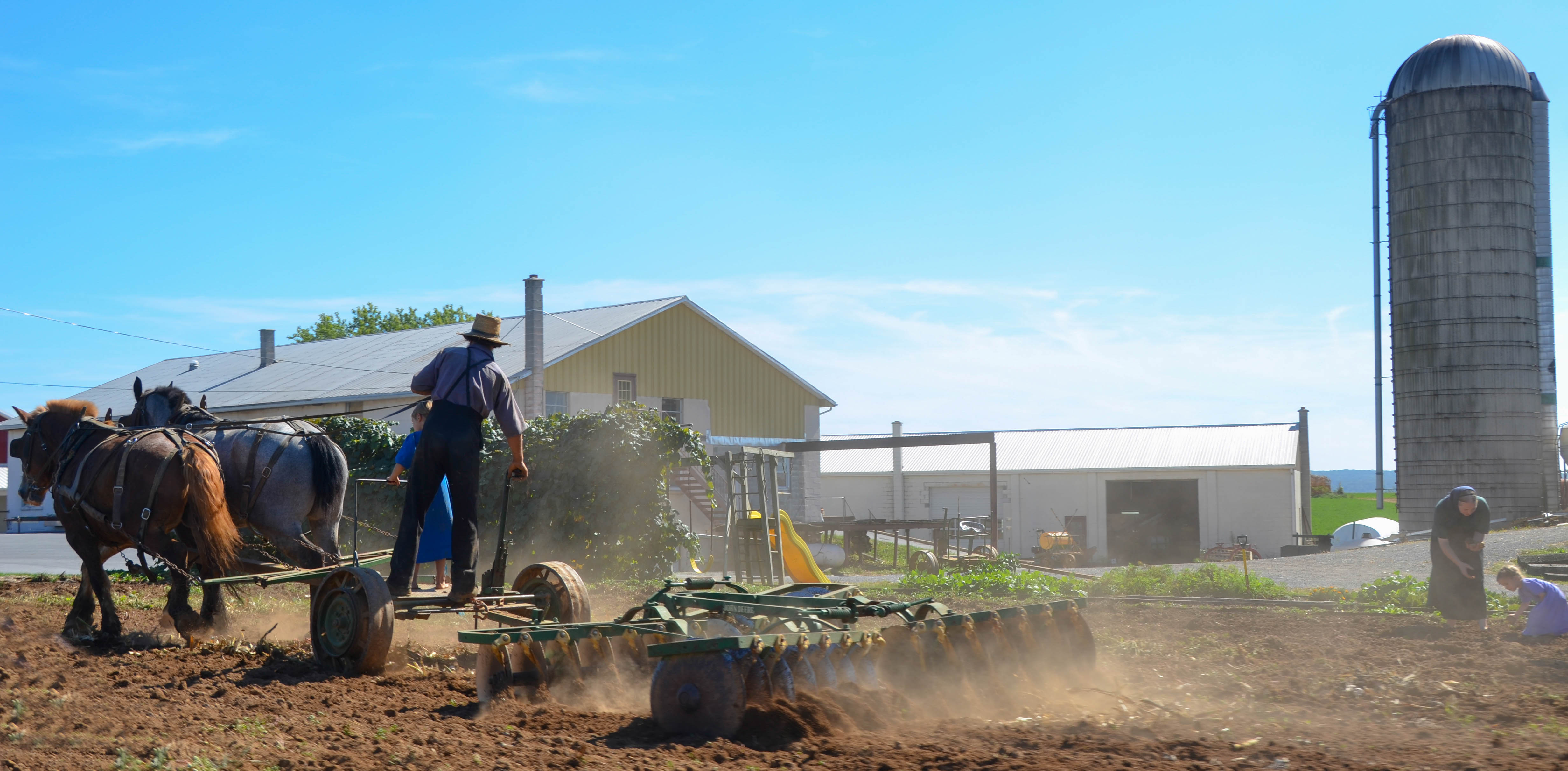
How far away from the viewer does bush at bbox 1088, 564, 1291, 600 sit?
1405cm

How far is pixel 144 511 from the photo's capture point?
853 cm

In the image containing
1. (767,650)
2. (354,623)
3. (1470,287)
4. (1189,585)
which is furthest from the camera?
(1470,287)

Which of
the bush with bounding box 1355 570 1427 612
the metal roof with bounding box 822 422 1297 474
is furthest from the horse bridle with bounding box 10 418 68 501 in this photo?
the metal roof with bounding box 822 422 1297 474

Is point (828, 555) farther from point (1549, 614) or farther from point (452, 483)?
point (452, 483)

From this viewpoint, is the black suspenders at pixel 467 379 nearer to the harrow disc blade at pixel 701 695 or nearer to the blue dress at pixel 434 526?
the blue dress at pixel 434 526

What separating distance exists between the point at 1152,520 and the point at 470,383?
33.6 metres

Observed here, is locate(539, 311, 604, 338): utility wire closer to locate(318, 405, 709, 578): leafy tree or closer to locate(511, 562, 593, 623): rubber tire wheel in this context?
locate(318, 405, 709, 578): leafy tree

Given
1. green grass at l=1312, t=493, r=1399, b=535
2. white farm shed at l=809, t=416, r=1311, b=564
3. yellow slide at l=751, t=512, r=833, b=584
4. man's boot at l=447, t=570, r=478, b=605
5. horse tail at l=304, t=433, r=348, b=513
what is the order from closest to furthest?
man's boot at l=447, t=570, r=478, b=605 < horse tail at l=304, t=433, r=348, b=513 < yellow slide at l=751, t=512, r=833, b=584 < white farm shed at l=809, t=416, r=1311, b=564 < green grass at l=1312, t=493, r=1399, b=535

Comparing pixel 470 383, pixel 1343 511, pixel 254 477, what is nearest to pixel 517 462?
pixel 470 383

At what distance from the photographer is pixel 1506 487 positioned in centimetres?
2558

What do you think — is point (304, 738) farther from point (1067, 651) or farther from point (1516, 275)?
point (1516, 275)

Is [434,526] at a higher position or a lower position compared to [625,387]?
lower

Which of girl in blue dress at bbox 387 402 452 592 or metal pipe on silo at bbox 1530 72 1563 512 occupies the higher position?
metal pipe on silo at bbox 1530 72 1563 512

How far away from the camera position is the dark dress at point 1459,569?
1051cm
